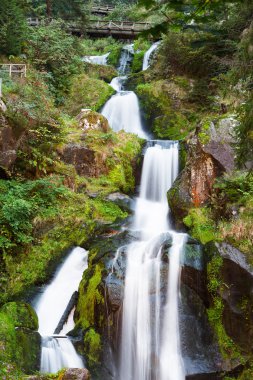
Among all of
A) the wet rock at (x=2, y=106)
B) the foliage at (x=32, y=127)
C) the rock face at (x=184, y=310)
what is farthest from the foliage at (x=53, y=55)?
the rock face at (x=184, y=310)

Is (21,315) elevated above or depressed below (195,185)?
below

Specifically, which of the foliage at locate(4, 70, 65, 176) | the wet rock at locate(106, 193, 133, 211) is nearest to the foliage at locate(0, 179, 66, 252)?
the foliage at locate(4, 70, 65, 176)

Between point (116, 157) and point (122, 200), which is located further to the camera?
point (116, 157)

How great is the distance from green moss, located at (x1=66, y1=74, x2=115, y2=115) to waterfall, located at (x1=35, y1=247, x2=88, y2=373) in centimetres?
980

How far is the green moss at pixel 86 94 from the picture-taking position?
60.1ft

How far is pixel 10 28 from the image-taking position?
16.4m

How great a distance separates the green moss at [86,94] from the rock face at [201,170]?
7807mm

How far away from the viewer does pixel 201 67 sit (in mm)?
18594

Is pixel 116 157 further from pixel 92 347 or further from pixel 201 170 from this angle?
pixel 92 347

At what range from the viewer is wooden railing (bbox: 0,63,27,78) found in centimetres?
Answer: 1489

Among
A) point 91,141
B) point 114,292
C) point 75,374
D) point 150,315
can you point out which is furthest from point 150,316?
point 91,141

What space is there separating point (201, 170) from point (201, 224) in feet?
6.50

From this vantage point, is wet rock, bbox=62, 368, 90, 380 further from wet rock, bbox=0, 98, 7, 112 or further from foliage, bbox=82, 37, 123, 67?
foliage, bbox=82, 37, 123, 67

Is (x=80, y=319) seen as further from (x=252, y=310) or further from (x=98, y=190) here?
(x=98, y=190)
